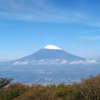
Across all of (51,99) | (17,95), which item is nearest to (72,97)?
(51,99)

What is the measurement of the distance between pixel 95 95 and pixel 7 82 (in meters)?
7.71

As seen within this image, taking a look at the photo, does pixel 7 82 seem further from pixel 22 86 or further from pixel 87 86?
pixel 87 86

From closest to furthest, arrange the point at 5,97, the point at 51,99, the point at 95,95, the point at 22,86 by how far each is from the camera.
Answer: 1. the point at 95,95
2. the point at 51,99
3. the point at 5,97
4. the point at 22,86

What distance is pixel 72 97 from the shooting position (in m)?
10.5

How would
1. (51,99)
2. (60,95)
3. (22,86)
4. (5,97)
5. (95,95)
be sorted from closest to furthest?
(95,95), (51,99), (60,95), (5,97), (22,86)

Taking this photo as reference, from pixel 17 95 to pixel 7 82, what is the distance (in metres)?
2.63

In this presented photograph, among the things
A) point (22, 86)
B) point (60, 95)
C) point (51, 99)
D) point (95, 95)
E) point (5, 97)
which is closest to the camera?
point (95, 95)

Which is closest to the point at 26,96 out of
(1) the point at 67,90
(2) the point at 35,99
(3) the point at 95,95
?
(2) the point at 35,99

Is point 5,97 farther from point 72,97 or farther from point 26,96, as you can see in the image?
point 72,97

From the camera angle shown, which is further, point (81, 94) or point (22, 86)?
point (22, 86)

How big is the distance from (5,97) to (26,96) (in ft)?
5.37

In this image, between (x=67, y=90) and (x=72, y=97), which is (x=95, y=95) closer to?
(x=72, y=97)

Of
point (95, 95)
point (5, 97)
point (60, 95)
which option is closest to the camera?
point (95, 95)

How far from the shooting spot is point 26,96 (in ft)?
38.1
